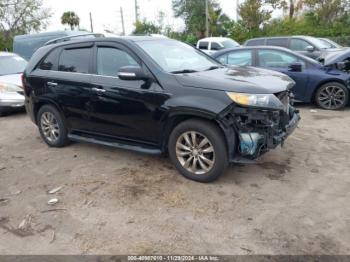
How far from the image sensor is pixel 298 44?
12656mm

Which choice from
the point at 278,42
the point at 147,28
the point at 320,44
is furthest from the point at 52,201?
the point at 147,28

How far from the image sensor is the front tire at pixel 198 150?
173 inches

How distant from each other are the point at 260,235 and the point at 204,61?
9.46ft

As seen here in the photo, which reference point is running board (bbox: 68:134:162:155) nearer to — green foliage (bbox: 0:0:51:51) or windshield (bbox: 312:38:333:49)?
windshield (bbox: 312:38:333:49)

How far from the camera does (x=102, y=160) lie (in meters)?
5.64

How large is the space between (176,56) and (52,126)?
2443 millimetres

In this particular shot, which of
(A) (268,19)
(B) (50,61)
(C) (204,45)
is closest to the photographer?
(B) (50,61)

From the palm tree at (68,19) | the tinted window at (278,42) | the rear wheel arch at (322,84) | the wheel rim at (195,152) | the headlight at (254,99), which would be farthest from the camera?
the palm tree at (68,19)

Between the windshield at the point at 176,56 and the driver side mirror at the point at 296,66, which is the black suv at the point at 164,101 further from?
the driver side mirror at the point at 296,66

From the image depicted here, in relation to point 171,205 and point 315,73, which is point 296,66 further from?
point 171,205

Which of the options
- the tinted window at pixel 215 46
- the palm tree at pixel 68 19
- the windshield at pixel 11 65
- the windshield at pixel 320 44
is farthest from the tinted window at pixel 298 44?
the palm tree at pixel 68 19

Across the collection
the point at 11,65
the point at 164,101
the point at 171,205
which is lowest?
the point at 171,205

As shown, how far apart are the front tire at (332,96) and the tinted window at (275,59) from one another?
78 centimetres

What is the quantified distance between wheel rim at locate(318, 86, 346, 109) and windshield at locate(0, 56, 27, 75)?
7652 millimetres
